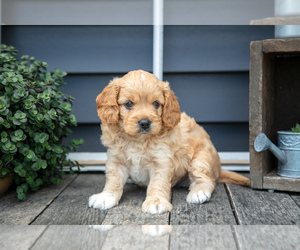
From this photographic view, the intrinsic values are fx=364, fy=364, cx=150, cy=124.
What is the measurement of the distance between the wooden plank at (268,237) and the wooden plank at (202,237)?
2.2 inches

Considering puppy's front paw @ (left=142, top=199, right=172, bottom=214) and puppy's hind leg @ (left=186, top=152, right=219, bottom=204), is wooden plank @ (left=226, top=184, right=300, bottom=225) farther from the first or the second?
puppy's front paw @ (left=142, top=199, right=172, bottom=214)

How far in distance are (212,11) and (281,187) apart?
4.81 ft

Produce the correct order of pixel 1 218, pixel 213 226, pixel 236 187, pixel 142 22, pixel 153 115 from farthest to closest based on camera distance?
pixel 142 22 < pixel 236 187 < pixel 153 115 < pixel 1 218 < pixel 213 226

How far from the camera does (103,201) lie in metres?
2.35

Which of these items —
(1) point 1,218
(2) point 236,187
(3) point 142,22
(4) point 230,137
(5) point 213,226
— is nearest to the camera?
(5) point 213,226

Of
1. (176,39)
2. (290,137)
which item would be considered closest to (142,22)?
(176,39)

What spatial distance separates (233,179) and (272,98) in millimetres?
765

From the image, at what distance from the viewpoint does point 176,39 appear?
11.2 ft

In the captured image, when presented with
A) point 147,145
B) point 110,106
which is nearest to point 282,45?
point 147,145

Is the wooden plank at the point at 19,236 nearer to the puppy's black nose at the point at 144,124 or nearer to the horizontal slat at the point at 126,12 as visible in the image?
the puppy's black nose at the point at 144,124

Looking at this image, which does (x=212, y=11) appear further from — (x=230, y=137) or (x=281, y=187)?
(x=281, y=187)

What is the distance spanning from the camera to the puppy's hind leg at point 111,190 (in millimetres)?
2342

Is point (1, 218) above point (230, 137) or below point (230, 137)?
below

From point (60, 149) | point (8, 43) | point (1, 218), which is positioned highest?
point (8, 43)
